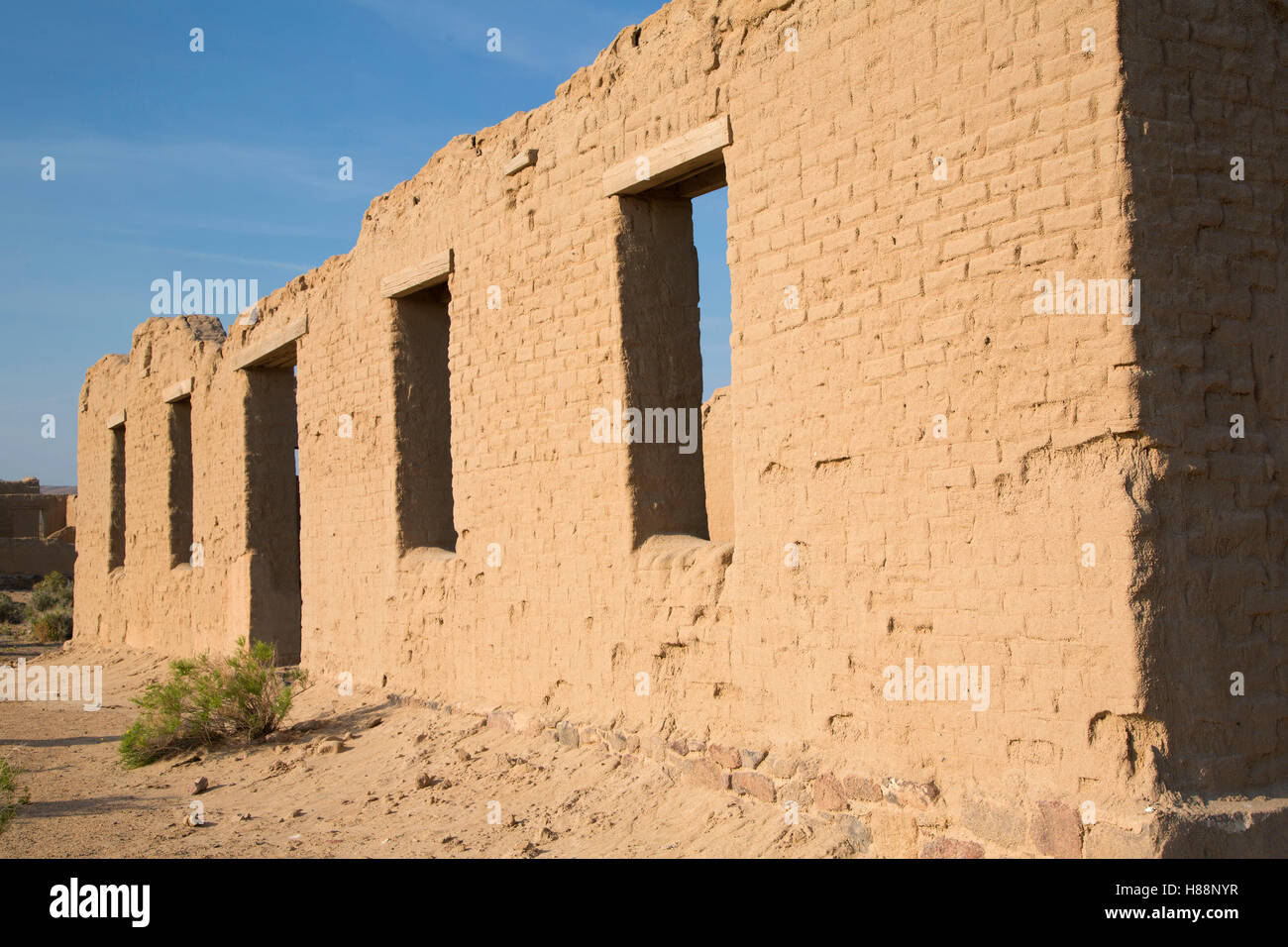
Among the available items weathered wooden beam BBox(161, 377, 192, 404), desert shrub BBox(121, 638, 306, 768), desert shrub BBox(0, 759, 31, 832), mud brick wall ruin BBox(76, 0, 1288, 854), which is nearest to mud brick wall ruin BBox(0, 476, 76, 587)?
weathered wooden beam BBox(161, 377, 192, 404)

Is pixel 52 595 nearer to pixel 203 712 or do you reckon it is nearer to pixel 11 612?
pixel 11 612

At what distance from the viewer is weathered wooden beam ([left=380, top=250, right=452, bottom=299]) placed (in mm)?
7320

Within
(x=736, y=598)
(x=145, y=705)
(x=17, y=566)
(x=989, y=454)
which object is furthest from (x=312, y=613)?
(x=17, y=566)

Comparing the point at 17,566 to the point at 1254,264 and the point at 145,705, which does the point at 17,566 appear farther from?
the point at 1254,264

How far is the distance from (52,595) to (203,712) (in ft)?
45.0

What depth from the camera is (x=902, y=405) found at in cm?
425

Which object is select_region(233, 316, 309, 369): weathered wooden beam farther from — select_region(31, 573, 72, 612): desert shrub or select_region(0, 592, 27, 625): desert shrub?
select_region(0, 592, 27, 625): desert shrub

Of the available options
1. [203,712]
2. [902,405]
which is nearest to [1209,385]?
[902,405]

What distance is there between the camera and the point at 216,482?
11461 millimetres

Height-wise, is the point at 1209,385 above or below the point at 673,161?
below

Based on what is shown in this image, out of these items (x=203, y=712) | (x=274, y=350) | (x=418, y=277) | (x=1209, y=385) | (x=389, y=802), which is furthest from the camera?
(x=274, y=350)

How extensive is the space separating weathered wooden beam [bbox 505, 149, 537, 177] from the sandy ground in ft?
11.7

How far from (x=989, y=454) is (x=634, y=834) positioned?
2.46 meters

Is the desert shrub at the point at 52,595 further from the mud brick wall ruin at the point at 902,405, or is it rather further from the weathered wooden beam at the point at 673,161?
the weathered wooden beam at the point at 673,161
